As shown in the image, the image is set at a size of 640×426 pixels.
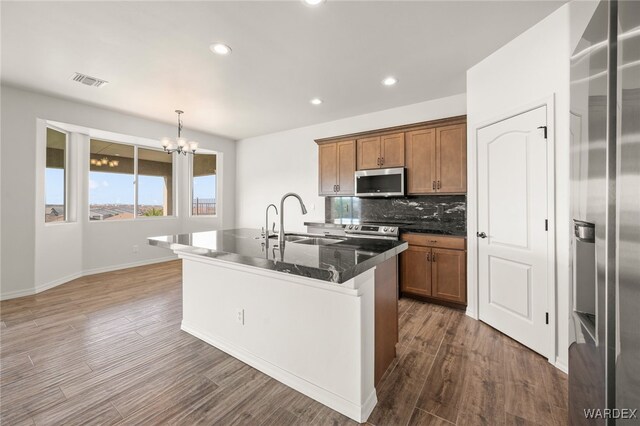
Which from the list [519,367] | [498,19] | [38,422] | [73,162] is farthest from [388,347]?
[73,162]

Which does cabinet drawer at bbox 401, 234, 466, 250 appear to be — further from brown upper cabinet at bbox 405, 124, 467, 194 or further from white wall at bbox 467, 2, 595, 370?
white wall at bbox 467, 2, 595, 370

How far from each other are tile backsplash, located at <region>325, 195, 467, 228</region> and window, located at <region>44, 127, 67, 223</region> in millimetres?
4518

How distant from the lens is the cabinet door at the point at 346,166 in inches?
170

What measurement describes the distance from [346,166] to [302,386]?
3310mm

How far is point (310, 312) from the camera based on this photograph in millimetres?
1728

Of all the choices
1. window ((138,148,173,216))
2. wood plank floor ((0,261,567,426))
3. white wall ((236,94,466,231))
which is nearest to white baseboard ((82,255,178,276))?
window ((138,148,173,216))

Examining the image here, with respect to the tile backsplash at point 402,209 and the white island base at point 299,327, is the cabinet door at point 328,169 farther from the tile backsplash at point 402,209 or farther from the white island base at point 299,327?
the white island base at point 299,327

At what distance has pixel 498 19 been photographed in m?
Result: 2.24

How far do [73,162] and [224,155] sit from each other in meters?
2.72

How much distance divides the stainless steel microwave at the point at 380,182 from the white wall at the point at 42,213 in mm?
3888

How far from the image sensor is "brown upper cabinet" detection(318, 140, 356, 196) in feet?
14.3

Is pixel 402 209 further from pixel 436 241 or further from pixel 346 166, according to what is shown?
pixel 346 166

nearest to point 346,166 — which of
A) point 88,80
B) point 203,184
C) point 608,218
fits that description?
point 88,80

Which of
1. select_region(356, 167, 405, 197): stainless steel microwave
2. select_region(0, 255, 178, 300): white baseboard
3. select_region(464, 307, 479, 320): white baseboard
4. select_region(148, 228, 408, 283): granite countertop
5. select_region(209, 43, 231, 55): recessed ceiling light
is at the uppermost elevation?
select_region(209, 43, 231, 55): recessed ceiling light
